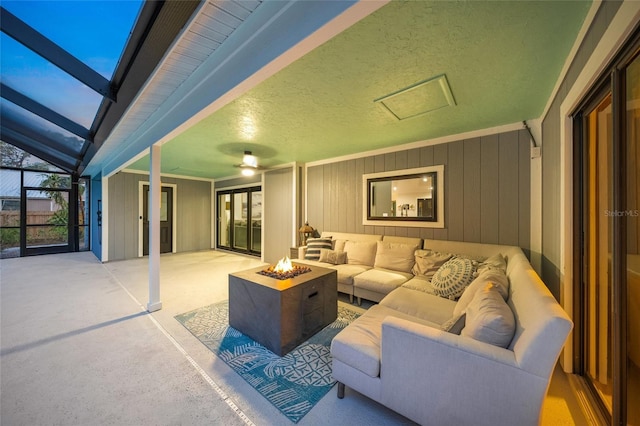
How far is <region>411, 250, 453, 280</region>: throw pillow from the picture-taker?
9.48 ft

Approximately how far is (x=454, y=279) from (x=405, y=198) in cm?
172

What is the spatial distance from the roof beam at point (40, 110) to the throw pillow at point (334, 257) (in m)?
4.43

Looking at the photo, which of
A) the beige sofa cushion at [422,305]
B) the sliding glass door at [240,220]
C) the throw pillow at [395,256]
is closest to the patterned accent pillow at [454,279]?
the beige sofa cushion at [422,305]

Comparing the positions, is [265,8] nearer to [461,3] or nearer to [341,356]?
[461,3]

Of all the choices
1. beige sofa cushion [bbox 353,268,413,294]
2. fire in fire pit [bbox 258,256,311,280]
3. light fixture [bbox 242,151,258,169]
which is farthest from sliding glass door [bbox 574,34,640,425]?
light fixture [bbox 242,151,258,169]

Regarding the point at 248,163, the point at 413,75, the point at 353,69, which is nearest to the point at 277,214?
the point at 248,163

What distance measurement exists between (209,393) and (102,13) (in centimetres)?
286

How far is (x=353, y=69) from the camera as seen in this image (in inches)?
69.8

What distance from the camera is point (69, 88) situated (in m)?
2.75

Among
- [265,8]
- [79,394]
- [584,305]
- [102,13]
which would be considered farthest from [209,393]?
[102,13]

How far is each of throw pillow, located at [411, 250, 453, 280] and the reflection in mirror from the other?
673 mm

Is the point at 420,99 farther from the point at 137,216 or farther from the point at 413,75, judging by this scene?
the point at 137,216

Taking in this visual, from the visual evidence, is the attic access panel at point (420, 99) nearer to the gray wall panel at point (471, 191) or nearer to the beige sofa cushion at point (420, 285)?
the gray wall panel at point (471, 191)

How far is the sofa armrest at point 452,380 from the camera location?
1.02 m
